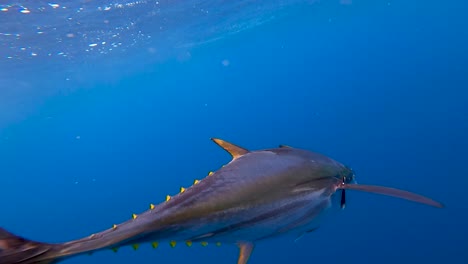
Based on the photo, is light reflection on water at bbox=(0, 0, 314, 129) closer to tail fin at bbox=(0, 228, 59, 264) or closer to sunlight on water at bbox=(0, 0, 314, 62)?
sunlight on water at bbox=(0, 0, 314, 62)

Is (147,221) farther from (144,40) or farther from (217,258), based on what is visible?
(144,40)

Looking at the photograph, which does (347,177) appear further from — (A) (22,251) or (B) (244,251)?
(A) (22,251)

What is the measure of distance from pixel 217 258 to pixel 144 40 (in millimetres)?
20270

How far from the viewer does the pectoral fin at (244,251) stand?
2539 mm

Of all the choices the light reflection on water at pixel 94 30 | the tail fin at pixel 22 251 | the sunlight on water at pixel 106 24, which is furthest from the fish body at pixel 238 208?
the sunlight on water at pixel 106 24

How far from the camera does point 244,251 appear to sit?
2586 millimetres

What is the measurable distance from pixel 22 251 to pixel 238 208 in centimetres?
108

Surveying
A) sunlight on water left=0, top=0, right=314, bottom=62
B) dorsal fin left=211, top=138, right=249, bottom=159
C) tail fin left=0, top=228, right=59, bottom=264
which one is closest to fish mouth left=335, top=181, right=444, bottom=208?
dorsal fin left=211, top=138, right=249, bottom=159

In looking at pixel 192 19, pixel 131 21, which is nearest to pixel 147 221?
pixel 131 21

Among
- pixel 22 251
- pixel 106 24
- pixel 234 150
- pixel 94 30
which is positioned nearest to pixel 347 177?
pixel 234 150


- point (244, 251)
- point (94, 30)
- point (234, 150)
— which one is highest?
point (94, 30)

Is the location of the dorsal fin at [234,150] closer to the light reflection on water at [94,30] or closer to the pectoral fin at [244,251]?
the pectoral fin at [244,251]

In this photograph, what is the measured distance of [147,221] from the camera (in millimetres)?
1864

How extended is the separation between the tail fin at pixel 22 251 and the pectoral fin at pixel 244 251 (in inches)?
50.2
